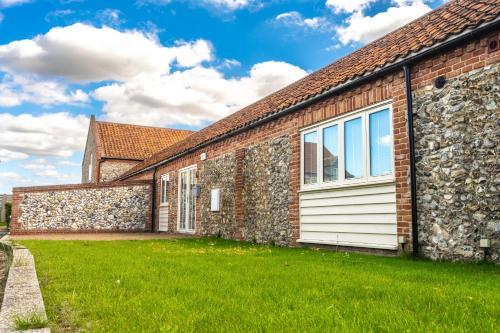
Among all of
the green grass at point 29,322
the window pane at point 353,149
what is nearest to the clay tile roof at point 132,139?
the window pane at point 353,149

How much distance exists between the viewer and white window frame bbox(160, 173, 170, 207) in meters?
19.3

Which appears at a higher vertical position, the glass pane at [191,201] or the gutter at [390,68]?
the gutter at [390,68]

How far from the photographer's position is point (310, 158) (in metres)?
9.65

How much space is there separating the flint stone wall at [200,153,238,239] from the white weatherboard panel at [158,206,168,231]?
174 inches

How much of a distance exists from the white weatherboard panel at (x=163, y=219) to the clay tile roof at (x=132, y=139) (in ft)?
35.1

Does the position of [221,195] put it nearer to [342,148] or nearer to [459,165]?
[342,148]

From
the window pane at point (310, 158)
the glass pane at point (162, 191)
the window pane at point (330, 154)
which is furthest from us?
the glass pane at point (162, 191)

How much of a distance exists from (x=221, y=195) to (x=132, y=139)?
63.5ft

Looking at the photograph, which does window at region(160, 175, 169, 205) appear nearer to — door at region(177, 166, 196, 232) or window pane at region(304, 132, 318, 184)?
door at region(177, 166, 196, 232)

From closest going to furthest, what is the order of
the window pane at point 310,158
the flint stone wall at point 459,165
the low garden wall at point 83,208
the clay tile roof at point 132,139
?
the flint stone wall at point 459,165 < the window pane at point 310,158 < the low garden wall at point 83,208 < the clay tile roof at point 132,139

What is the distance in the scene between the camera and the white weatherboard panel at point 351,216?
740cm

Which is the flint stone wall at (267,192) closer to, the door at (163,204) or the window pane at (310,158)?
the window pane at (310,158)

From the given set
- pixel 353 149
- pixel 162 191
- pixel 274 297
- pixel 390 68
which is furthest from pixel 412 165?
pixel 162 191

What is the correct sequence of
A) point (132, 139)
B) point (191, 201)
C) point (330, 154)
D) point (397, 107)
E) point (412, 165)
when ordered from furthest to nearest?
1. point (132, 139)
2. point (191, 201)
3. point (330, 154)
4. point (397, 107)
5. point (412, 165)
